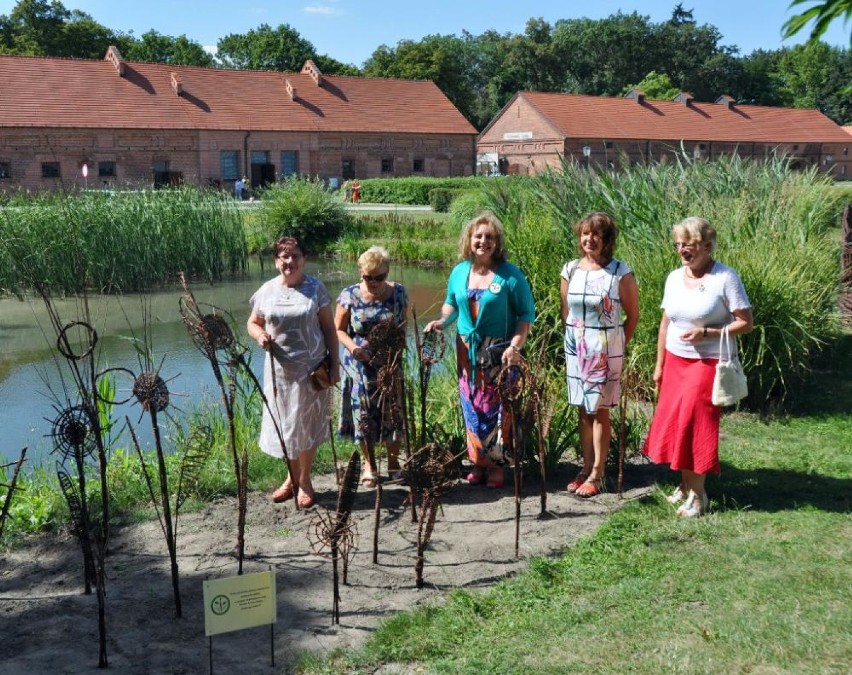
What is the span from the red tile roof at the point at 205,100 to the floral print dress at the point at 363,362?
35313mm

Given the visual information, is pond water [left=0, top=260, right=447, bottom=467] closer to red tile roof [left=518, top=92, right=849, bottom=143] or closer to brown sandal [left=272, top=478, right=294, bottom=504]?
brown sandal [left=272, top=478, right=294, bottom=504]

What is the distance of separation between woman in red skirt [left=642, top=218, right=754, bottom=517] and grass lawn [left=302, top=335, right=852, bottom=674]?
0.32m

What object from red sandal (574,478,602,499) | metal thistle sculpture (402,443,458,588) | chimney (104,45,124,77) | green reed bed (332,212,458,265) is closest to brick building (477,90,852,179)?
chimney (104,45,124,77)

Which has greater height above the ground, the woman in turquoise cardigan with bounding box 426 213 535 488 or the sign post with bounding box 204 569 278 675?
the woman in turquoise cardigan with bounding box 426 213 535 488

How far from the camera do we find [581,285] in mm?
5125

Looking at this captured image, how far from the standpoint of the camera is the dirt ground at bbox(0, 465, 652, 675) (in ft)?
11.6

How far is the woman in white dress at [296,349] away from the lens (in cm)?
500

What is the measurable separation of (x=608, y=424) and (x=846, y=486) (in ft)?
4.83

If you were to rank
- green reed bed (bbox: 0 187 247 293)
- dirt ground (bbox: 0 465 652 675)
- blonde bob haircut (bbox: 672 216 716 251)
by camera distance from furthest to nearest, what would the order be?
green reed bed (bbox: 0 187 247 293)
blonde bob haircut (bbox: 672 216 716 251)
dirt ground (bbox: 0 465 652 675)

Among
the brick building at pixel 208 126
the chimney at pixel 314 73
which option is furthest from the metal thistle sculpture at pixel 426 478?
the chimney at pixel 314 73

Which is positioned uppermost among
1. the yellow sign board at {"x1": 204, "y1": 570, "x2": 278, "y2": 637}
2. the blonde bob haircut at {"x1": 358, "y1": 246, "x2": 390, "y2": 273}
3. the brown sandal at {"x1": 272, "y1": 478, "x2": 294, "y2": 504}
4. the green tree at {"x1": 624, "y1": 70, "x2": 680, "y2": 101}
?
the green tree at {"x1": 624, "y1": 70, "x2": 680, "y2": 101}

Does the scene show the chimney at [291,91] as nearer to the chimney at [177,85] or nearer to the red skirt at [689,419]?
the chimney at [177,85]

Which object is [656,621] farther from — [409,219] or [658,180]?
[409,219]

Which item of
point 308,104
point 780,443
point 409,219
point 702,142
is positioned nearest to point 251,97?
point 308,104
